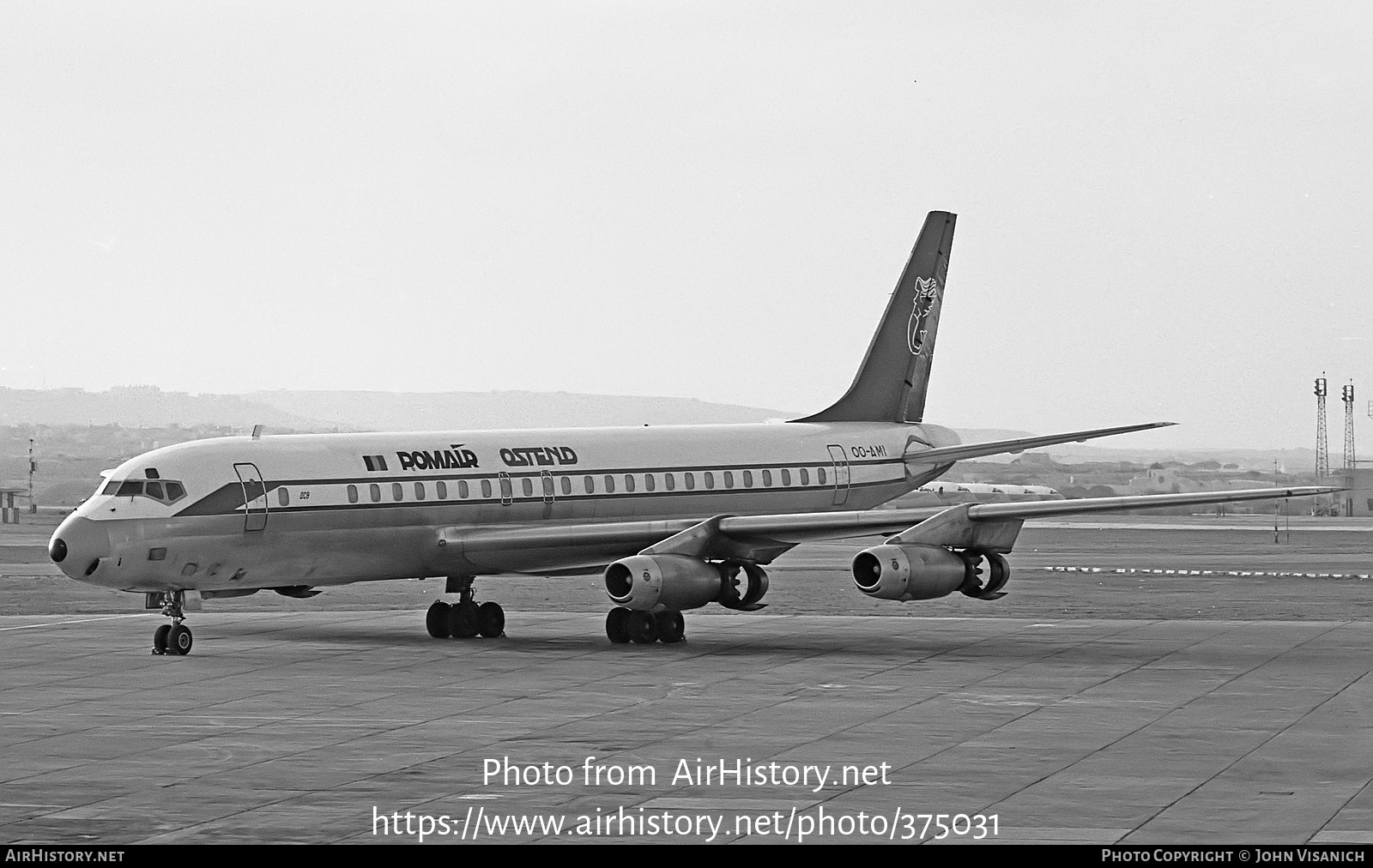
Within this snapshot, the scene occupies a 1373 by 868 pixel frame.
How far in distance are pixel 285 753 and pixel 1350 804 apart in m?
10.3

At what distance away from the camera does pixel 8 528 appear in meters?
91.1

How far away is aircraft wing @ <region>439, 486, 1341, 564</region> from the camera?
31078 mm

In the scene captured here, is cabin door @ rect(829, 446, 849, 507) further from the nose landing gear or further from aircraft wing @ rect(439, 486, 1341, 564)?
the nose landing gear

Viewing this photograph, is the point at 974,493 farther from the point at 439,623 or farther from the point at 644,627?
the point at 644,627

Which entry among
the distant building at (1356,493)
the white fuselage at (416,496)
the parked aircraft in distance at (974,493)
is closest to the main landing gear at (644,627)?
the white fuselage at (416,496)

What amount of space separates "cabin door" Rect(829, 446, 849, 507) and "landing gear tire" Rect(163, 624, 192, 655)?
43.7ft

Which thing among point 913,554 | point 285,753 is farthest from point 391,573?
point 285,753

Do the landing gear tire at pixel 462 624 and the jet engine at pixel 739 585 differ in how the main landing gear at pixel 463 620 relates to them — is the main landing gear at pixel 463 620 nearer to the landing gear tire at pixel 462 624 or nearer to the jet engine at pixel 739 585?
the landing gear tire at pixel 462 624

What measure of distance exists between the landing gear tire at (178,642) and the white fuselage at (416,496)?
0.72 metres

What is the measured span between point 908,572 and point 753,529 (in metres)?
2.63

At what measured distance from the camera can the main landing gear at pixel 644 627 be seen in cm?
3178

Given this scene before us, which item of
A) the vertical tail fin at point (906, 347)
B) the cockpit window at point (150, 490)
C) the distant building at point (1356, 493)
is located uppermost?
the vertical tail fin at point (906, 347)

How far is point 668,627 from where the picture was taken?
31.9 meters

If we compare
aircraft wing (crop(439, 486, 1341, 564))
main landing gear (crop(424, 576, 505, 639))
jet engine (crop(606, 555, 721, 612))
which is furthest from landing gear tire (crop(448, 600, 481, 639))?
jet engine (crop(606, 555, 721, 612))
